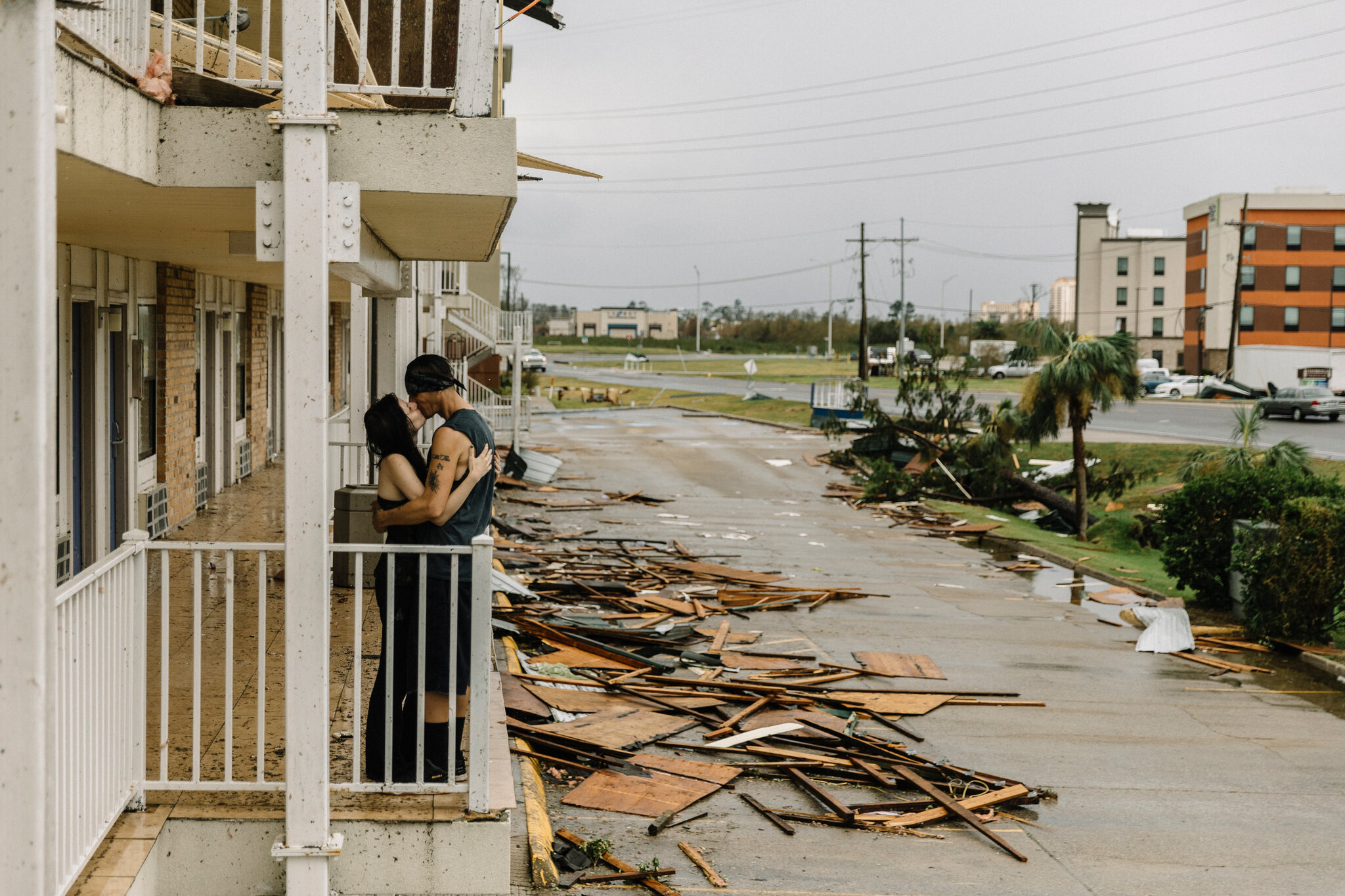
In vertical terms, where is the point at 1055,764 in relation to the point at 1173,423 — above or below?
below

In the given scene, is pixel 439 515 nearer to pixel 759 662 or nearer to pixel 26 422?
pixel 26 422

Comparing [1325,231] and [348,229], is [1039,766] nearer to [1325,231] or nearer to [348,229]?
[348,229]

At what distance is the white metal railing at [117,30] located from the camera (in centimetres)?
485

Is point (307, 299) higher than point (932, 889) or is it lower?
higher

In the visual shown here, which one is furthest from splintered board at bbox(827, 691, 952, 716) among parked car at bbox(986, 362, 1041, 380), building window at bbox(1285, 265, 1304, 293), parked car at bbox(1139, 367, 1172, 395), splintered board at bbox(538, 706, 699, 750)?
building window at bbox(1285, 265, 1304, 293)

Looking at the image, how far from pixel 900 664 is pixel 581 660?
10.3 ft

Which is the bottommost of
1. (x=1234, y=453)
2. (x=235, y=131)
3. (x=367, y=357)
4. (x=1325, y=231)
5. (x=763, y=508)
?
(x=763, y=508)

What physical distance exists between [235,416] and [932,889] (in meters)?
13.3

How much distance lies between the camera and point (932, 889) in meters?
6.43

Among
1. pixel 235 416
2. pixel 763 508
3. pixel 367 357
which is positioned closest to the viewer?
pixel 367 357

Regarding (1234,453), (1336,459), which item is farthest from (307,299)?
(1336,459)

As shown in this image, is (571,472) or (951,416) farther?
(571,472)

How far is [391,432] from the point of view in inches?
220

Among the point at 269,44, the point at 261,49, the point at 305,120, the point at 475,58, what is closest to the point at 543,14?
the point at 269,44
